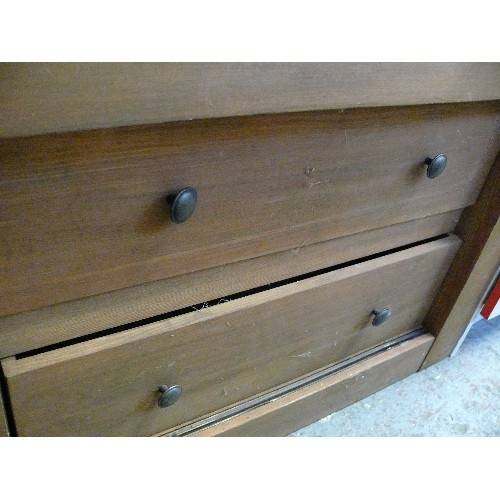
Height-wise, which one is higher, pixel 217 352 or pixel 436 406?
pixel 217 352

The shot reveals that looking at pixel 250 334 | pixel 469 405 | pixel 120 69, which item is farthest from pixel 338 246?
pixel 469 405

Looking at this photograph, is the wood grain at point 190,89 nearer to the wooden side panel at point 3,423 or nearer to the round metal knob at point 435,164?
the round metal knob at point 435,164

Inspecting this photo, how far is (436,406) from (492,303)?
216 mm

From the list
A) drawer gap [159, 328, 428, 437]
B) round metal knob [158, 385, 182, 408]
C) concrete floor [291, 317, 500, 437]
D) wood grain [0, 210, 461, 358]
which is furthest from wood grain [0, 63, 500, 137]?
concrete floor [291, 317, 500, 437]

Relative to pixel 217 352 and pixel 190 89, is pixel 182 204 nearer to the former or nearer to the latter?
pixel 190 89

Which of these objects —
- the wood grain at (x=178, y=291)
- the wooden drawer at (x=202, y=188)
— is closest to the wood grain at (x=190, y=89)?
the wooden drawer at (x=202, y=188)

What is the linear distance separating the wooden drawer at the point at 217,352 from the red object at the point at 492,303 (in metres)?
0.14

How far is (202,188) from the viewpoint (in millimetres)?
442

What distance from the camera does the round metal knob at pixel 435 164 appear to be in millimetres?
584

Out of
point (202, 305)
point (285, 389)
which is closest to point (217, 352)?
point (202, 305)

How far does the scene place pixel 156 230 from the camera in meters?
0.44

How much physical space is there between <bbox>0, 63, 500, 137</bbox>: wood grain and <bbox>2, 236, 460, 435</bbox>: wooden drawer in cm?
25

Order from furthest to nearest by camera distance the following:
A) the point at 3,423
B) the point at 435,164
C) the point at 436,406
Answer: the point at 436,406 < the point at 435,164 < the point at 3,423

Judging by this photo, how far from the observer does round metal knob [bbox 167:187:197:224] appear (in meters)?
0.42
